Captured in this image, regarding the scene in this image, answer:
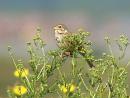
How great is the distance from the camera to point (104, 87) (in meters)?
6.59

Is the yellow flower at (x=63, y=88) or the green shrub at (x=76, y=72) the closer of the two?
the green shrub at (x=76, y=72)

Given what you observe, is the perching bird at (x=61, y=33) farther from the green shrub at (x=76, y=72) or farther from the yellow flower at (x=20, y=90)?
the yellow flower at (x=20, y=90)

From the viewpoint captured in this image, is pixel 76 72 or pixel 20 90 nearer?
pixel 76 72

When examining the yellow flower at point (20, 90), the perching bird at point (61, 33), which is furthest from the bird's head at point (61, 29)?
the yellow flower at point (20, 90)

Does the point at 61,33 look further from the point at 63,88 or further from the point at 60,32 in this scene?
the point at 63,88

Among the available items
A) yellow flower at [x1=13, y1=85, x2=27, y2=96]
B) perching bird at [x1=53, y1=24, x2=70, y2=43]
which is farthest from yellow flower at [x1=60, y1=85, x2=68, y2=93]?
perching bird at [x1=53, y1=24, x2=70, y2=43]

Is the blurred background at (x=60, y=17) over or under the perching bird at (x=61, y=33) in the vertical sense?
under

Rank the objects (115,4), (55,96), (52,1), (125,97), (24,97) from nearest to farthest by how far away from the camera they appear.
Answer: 1. (125,97)
2. (24,97)
3. (55,96)
4. (115,4)
5. (52,1)

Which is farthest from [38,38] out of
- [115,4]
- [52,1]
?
[52,1]

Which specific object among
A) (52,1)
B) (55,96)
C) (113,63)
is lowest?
(52,1)

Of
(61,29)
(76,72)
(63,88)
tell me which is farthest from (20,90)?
(61,29)

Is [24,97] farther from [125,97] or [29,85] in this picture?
[125,97]

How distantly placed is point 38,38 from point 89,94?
0.66m

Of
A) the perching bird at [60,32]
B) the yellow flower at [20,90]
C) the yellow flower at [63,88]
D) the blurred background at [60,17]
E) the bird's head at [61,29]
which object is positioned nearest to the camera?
the yellow flower at [63,88]
